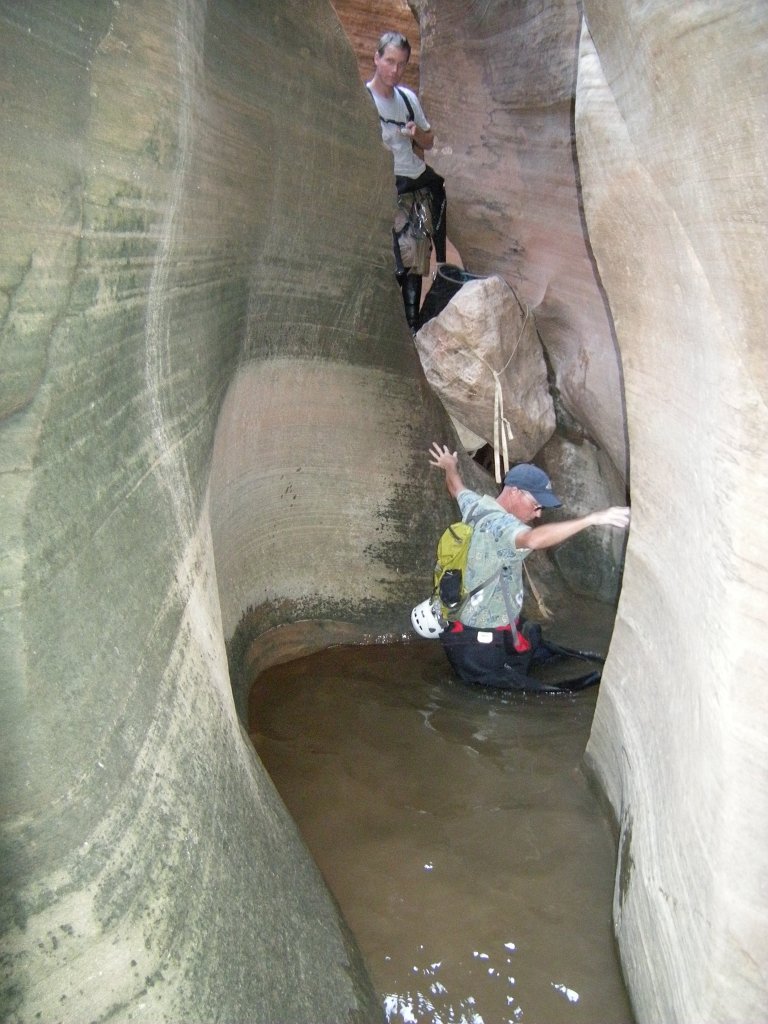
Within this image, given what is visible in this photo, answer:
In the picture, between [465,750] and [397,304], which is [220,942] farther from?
[397,304]

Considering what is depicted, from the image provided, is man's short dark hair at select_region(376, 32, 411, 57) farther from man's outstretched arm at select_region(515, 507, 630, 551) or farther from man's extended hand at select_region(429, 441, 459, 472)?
man's outstretched arm at select_region(515, 507, 630, 551)

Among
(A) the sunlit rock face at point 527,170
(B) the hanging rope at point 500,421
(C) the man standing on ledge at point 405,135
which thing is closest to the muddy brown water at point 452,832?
(B) the hanging rope at point 500,421

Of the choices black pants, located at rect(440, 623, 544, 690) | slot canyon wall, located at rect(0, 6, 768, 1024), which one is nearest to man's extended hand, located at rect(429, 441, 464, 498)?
black pants, located at rect(440, 623, 544, 690)

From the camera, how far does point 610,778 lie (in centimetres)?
340

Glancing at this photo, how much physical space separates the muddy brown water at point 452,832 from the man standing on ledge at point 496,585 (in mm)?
151

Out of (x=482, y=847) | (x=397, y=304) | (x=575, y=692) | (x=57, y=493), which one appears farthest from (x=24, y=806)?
(x=397, y=304)

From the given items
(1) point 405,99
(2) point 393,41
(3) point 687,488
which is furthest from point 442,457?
(3) point 687,488

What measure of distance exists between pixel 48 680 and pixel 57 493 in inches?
15.9

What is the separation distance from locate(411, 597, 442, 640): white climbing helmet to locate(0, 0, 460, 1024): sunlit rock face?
1563 millimetres

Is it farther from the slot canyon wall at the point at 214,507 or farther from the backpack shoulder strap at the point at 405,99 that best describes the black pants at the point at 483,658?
the backpack shoulder strap at the point at 405,99

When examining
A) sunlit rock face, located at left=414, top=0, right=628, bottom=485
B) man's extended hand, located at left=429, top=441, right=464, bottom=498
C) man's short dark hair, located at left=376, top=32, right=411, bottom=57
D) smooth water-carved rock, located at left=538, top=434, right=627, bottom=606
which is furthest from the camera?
smooth water-carved rock, located at left=538, top=434, right=627, bottom=606

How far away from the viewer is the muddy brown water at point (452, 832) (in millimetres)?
2658

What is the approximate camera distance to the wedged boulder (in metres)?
5.20

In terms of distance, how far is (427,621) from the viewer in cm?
481
